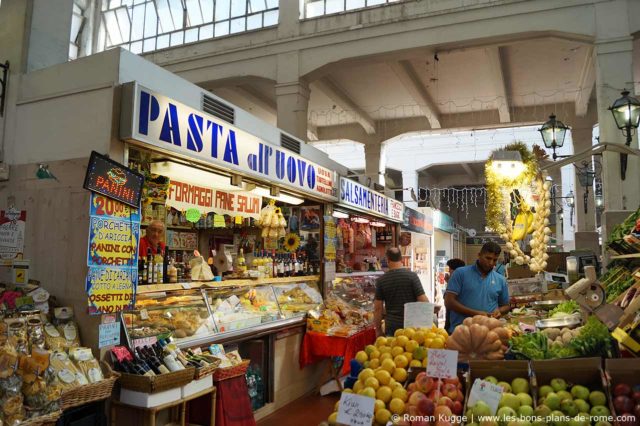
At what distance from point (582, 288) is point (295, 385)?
168 inches

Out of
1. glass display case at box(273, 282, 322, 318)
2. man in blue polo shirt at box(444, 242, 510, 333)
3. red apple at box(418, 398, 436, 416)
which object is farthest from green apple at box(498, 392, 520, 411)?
glass display case at box(273, 282, 322, 318)

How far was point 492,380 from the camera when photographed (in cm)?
260

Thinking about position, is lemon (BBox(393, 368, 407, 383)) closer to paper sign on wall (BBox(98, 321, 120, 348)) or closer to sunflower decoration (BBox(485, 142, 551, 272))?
paper sign on wall (BBox(98, 321, 120, 348))

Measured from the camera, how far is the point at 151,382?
3.55 meters

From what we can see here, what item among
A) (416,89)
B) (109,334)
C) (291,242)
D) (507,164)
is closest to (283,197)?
(291,242)

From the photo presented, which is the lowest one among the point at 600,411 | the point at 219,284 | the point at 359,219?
the point at 600,411

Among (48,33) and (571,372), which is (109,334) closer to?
(571,372)

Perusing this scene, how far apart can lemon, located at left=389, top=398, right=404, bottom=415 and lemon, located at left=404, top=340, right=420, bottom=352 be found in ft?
2.28

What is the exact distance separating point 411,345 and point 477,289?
217cm

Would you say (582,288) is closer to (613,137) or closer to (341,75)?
(613,137)

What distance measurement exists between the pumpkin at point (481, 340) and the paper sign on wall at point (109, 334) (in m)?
2.53

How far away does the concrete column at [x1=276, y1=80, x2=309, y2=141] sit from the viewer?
9672 mm

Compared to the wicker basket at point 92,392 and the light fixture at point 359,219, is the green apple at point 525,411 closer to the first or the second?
the wicker basket at point 92,392

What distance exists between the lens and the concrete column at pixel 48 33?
481 centimetres
